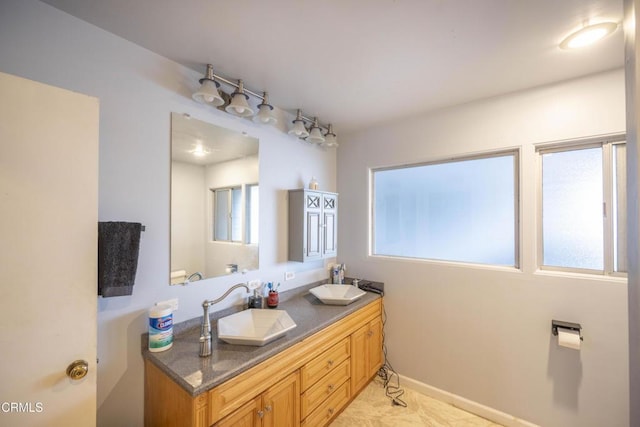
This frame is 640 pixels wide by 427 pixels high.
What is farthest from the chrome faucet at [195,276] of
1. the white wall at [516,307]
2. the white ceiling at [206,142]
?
the white wall at [516,307]

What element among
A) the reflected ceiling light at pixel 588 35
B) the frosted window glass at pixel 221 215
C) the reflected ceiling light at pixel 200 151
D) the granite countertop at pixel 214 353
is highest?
the reflected ceiling light at pixel 588 35

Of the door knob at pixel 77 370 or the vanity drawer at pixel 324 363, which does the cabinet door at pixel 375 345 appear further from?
the door knob at pixel 77 370

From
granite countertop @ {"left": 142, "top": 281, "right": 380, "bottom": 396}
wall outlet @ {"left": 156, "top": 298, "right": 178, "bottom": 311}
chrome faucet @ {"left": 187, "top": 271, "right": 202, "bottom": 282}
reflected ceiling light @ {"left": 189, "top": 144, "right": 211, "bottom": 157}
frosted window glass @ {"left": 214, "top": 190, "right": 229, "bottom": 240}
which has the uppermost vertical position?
reflected ceiling light @ {"left": 189, "top": 144, "right": 211, "bottom": 157}

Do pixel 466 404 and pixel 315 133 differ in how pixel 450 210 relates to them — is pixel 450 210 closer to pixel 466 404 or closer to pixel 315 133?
pixel 315 133

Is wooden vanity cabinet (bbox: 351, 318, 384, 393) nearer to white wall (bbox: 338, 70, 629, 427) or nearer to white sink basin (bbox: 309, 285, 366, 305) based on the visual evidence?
white wall (bbox: 338, 70, 629, 427)

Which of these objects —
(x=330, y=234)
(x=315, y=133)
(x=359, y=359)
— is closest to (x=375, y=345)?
(x=359, y=359)

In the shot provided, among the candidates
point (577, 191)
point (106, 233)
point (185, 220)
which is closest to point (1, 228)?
point (106, 233)

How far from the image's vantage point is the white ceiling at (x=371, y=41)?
1.11 metres

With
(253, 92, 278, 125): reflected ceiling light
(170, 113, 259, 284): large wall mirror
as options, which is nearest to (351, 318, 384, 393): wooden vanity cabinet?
(170, 113, 259, 284): large wall mirror

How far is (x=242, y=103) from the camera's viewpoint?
5.32ft

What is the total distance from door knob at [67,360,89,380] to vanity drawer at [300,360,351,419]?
3.65 feet

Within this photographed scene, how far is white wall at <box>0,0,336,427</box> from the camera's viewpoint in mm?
1082

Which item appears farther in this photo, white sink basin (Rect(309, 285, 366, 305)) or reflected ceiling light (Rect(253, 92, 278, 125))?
white sink basin (Rect(309, 285, 366, 305))

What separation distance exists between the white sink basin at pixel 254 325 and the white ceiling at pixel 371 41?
5.31 feet
